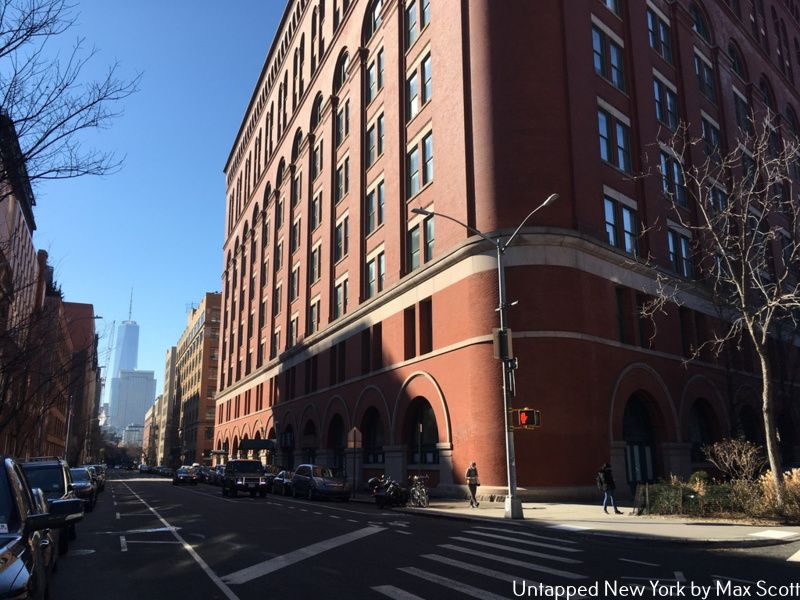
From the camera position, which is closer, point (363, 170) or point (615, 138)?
point (615, 138)

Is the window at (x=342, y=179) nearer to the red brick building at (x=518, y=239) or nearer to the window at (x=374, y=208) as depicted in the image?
the red brick building at (x=518, y=239)

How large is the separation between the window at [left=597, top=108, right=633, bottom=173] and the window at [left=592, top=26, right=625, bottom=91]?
86.1 inches

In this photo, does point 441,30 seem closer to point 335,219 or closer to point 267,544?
point 335,219

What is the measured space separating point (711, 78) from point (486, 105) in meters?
23.1

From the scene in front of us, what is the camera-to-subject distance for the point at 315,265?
1956 inches

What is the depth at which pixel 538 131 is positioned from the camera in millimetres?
28109

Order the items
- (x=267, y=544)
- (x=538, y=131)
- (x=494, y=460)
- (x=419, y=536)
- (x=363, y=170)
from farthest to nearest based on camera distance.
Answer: (x=363, y=170), (x=538, y=131), (x=494, y=460), (x=419, y=536), (x=267, y=544)

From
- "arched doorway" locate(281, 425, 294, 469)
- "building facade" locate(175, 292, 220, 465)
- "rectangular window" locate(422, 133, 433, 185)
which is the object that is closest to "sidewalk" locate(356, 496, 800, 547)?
"rectangular window" locate(422, 133, 433, 185)

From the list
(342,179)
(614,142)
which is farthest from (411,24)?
(614,142)

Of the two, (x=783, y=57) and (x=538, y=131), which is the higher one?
(x=783, y=57)

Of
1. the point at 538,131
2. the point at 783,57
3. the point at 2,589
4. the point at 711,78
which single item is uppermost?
the point at 783,57

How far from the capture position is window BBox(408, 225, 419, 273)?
112 ft

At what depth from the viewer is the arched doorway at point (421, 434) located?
3098 centimetres

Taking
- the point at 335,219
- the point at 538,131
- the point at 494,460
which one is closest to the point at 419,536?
the point at 494,460
